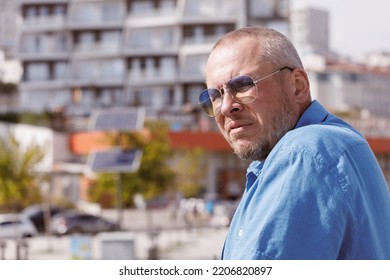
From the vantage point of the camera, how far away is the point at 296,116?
153 cm

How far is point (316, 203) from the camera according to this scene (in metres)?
1.28

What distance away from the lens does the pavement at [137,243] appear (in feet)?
28.4

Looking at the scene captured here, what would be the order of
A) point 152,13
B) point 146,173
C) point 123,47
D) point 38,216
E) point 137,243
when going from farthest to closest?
point 123,47 < point 152,13 < point 146,173 < point 38,216 < point 137,243

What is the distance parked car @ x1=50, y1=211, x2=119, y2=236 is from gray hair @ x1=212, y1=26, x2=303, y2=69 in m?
16.2

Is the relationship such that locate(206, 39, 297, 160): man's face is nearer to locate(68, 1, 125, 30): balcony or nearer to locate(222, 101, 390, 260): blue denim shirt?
locate(222, 101, 390, 260): blue denim shirt

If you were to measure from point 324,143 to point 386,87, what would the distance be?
2540 inches

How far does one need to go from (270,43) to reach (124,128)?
14670 mm

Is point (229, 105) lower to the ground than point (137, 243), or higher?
higher

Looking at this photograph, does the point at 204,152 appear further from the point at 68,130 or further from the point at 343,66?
the point at 343,66

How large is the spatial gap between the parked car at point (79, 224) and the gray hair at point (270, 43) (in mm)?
16158

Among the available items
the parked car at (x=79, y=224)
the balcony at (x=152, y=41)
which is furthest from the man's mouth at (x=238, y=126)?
the balcony at (x=152, y=41)

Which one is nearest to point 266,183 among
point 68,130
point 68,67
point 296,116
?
point 296,116

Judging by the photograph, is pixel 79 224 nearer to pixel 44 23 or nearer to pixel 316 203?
pixel 316 203

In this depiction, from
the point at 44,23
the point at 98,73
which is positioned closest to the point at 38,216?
the point at 98,73
